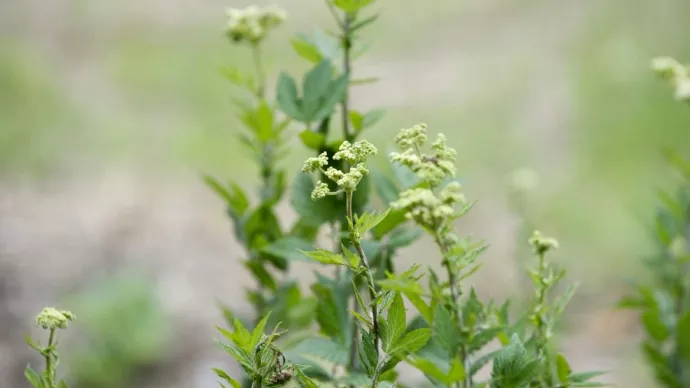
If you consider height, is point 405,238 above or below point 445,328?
above

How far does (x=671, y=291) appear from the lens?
42.9 inches

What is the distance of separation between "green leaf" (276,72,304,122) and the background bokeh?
4.01 feet

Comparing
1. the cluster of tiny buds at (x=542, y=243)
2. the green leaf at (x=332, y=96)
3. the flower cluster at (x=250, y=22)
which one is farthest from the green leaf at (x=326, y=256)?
the flower cluster at (x=250, y=22)

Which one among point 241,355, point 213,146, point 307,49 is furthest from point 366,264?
point 213,146

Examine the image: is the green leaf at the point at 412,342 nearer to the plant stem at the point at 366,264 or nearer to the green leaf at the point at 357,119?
the plant stem at the point at 366,264

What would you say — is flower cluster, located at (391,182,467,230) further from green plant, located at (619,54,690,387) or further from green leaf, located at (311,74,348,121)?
green plant, located at (619,54,690,387)

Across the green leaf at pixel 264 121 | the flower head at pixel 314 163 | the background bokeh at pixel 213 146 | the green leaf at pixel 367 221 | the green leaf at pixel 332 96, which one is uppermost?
the background bokeh at pixel 213 146

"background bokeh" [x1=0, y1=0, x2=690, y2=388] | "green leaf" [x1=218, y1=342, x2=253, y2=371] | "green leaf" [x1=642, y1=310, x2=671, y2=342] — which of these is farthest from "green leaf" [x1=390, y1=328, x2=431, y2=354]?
"background bokeh" [x1=0, y1=0, x2=690, y2=388]

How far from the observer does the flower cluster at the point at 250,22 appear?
2.78 feet

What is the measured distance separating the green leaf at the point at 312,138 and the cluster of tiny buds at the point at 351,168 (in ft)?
0.55

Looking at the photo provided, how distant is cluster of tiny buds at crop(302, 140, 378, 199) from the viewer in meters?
0.51

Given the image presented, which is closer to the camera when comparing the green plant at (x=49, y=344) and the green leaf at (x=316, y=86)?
the green plant at (x=49, y=344)

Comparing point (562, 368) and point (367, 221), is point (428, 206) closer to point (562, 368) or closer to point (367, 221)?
point (367, 221)

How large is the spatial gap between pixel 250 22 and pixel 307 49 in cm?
10
